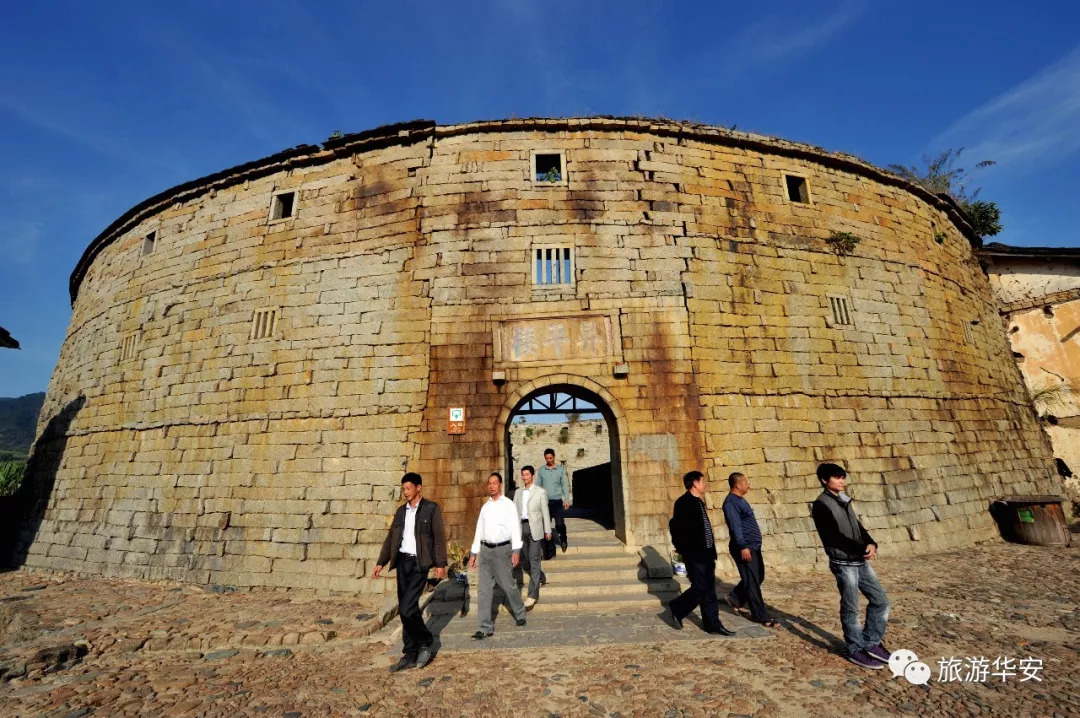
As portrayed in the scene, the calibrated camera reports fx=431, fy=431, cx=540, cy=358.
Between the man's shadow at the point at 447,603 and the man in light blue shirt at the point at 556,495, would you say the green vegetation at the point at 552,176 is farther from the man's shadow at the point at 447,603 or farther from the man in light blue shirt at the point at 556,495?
the man's shadow at the point at 447,603

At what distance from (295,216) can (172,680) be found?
336 inches

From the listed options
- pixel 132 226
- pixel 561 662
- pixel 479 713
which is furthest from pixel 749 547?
pixel 132 226

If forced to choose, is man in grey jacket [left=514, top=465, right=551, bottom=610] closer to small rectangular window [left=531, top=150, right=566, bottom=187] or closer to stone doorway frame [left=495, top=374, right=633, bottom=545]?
stone doorway frame [left=495, top=374, right=633, bottom=545]

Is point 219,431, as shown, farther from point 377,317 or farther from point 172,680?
point 172,680

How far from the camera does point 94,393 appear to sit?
10.5 meters

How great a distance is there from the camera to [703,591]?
4668mm

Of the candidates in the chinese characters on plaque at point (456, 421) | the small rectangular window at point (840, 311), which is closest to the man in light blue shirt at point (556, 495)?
the chinese characters on plaque at point (456, 421)

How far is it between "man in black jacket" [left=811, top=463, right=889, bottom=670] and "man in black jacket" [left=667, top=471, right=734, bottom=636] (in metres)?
1.07

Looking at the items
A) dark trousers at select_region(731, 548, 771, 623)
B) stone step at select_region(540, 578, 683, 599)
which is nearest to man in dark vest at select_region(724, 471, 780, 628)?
dark trousers at select_region(731, 548, 771, 623)

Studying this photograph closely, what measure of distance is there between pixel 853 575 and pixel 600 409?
4592 millimetres

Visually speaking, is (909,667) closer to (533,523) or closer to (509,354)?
(533,523)

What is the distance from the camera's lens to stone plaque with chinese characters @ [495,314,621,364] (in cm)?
793

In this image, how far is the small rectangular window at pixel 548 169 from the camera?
8898mm

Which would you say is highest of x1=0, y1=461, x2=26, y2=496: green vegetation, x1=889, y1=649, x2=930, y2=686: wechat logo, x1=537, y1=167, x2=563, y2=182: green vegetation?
x1=537, y1=167, x2=563, y2=182: green vegetation
